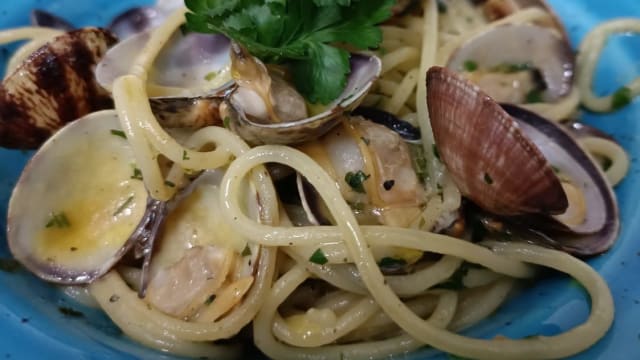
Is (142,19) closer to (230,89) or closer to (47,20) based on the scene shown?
(47,20)

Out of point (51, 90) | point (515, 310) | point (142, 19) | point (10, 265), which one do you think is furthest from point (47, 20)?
point (515, 310)

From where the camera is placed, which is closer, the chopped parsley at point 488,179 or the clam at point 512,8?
the chopped parsley at point 488,179

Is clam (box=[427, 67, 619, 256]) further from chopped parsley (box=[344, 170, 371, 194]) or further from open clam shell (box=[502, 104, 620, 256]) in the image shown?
chopped parsley (box=[344, 170, 371, 194])

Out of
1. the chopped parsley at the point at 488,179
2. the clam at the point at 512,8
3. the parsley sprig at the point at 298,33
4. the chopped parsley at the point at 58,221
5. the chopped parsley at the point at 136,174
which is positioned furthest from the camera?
the clam at the point at 512,8

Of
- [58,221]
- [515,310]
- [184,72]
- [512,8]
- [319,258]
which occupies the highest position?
[184,72]

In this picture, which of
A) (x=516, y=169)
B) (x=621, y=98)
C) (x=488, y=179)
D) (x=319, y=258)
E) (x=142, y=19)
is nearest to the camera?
(x=516, y=169)

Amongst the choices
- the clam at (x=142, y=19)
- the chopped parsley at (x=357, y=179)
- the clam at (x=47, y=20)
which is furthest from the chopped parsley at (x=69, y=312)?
the clam at (x=47, y=20)

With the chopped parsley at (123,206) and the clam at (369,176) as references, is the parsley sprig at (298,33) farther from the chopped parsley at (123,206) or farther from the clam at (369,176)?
the chopped parsley at (123,206)

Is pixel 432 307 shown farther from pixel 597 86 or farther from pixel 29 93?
pixel 29 93
